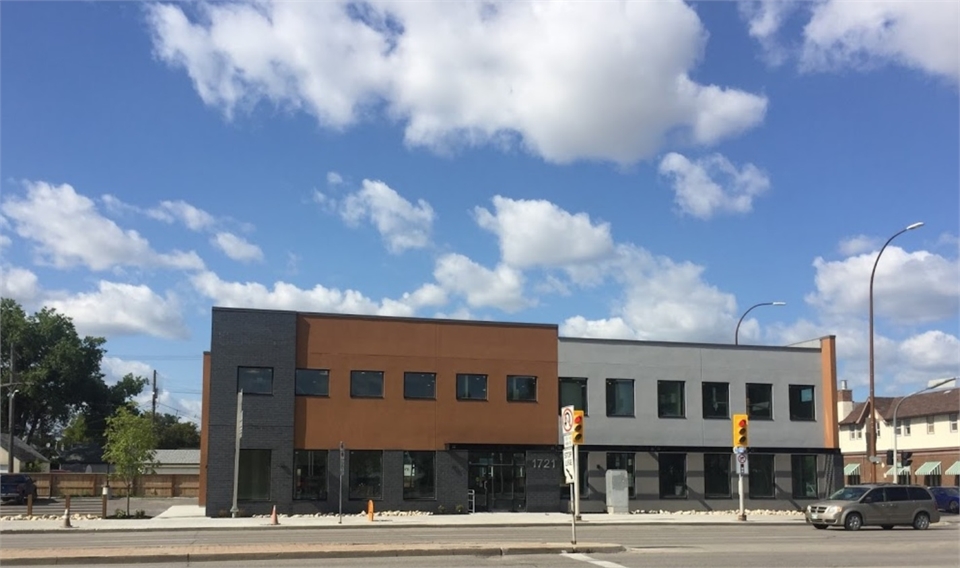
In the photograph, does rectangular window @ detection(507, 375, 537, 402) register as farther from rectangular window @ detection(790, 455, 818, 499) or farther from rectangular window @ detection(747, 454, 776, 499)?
rectangular window @ detection(790, 455, 818, 499)

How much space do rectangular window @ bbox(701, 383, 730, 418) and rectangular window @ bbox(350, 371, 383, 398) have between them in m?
14.7

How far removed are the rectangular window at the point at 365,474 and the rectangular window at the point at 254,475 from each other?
3281 millimetres

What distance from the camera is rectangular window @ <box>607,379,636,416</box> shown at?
136 ft

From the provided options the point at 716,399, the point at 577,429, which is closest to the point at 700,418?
the point at 716,399

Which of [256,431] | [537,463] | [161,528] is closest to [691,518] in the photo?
[537,463]

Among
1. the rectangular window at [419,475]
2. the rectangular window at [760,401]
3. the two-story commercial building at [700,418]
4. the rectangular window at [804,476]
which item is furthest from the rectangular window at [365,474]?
the rectangular window at [804,476]

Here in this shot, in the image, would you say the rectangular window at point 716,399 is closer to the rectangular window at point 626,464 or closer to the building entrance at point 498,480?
the rectangular window at point 626,464

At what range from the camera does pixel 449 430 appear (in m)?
39.3

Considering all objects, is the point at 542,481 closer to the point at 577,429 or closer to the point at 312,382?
the point at 312,382

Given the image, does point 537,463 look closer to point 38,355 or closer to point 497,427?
point 497,427

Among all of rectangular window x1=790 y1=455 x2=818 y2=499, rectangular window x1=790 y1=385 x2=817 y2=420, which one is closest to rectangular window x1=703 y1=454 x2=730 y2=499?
rectangular window x1=790 y1=455 x2=818 y2=499

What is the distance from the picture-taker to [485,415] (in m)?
39.7

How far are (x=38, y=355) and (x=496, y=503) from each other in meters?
67.3

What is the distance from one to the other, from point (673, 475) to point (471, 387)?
32.7ft
